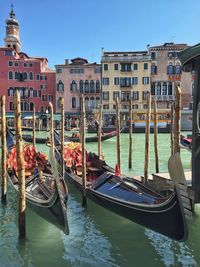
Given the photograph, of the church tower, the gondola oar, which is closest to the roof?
the gondola oar

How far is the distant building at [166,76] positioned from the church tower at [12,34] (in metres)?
14.6

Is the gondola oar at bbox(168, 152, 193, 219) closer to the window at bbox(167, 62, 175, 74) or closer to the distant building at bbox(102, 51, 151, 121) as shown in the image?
the distant building at bbox(102, 51, 151, 121)

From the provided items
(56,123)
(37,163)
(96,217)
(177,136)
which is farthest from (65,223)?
(56,123)

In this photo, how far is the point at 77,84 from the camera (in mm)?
30609

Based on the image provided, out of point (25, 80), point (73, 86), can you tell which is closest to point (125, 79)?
point (73, 86)

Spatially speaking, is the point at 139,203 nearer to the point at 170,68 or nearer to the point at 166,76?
the point at 166,76

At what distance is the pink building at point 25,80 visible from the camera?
98.6 ft

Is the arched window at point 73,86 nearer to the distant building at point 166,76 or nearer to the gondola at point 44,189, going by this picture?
the distant building at point 166,76

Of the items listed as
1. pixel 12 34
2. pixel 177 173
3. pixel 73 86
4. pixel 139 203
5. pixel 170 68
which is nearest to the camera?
pixel 177 173

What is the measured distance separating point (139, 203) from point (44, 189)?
1.70 meters

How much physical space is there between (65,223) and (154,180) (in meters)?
2.02

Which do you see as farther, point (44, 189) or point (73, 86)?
point (73, 86)

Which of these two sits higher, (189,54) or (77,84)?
(77,84)

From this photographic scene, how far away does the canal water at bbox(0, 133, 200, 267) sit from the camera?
3.89 metres
